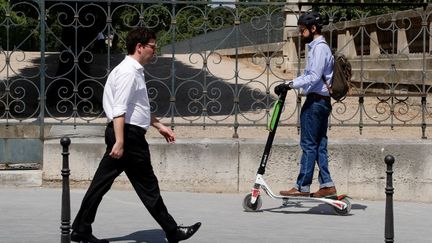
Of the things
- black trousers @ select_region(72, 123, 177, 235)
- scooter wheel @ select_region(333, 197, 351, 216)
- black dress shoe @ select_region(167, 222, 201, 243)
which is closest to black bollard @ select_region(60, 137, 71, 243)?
black trousers @ select_region(72, 123, 177, 235)

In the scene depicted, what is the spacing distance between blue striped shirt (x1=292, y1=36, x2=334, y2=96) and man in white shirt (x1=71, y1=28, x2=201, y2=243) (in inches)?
75.9

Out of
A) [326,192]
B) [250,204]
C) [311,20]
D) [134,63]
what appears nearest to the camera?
[134,63]

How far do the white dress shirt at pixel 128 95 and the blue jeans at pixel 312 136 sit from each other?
2263mm

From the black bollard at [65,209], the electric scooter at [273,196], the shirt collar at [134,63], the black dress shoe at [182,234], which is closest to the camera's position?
the black bollard at [65,209]

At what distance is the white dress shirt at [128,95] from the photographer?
21.3ft

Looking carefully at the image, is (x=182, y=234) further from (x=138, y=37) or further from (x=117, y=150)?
(x=138, y=37)

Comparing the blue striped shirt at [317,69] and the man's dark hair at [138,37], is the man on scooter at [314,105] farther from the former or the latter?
the man's dark hair at [138,37]

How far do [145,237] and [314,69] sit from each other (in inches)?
92.3

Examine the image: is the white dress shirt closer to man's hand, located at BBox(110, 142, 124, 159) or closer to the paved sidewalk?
man's hand, located at BBox(110, 142, 124, 159)

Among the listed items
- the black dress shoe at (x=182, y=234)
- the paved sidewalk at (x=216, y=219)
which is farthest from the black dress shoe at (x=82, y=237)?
the black dress shoe at (x=182, y=234)

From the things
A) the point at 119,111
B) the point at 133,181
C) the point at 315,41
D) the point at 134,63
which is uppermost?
the point at 315,41

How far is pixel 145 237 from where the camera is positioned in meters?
7.37

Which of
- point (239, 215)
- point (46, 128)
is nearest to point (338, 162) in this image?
point (239, 215)

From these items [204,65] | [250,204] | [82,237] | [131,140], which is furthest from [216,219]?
[204,65]
